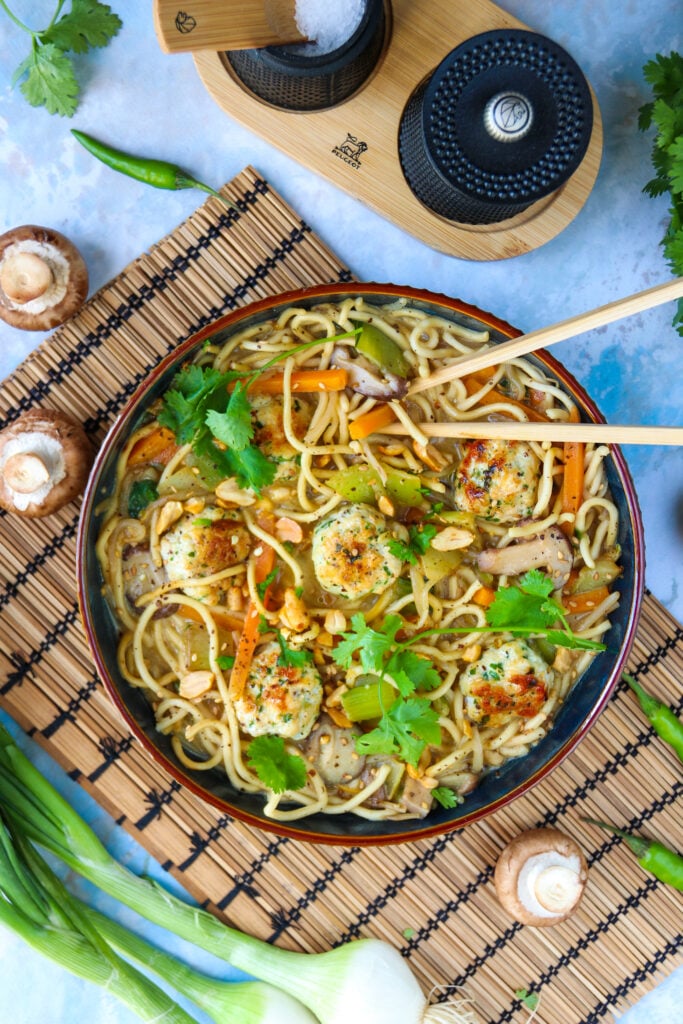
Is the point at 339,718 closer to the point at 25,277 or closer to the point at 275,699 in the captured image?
the point at 275,699

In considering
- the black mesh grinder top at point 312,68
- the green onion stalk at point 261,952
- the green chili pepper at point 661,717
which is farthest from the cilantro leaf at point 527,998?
the black mesh grinder top at point 312,68

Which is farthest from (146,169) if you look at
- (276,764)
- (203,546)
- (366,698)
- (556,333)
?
(276,764)

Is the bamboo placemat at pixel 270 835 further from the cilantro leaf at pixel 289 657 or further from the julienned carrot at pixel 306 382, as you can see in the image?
the cilantro leaf at pixel 289 657

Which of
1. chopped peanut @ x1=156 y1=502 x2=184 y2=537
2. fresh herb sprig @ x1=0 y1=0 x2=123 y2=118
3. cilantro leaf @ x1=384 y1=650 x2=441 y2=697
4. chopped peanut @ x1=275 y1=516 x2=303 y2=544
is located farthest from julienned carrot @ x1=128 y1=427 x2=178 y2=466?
fresh herb sprig @ x1=0 y1=0 x2=123 y2=118

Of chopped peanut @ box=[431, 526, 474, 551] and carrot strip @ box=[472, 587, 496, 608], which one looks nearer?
chopped peanut @ box=[431, 526, 474, 551]

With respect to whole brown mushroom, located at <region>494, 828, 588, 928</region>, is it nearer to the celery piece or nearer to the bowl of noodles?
the bowl of noodles

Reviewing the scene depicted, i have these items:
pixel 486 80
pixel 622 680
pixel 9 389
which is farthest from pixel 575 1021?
pixel 486 80
